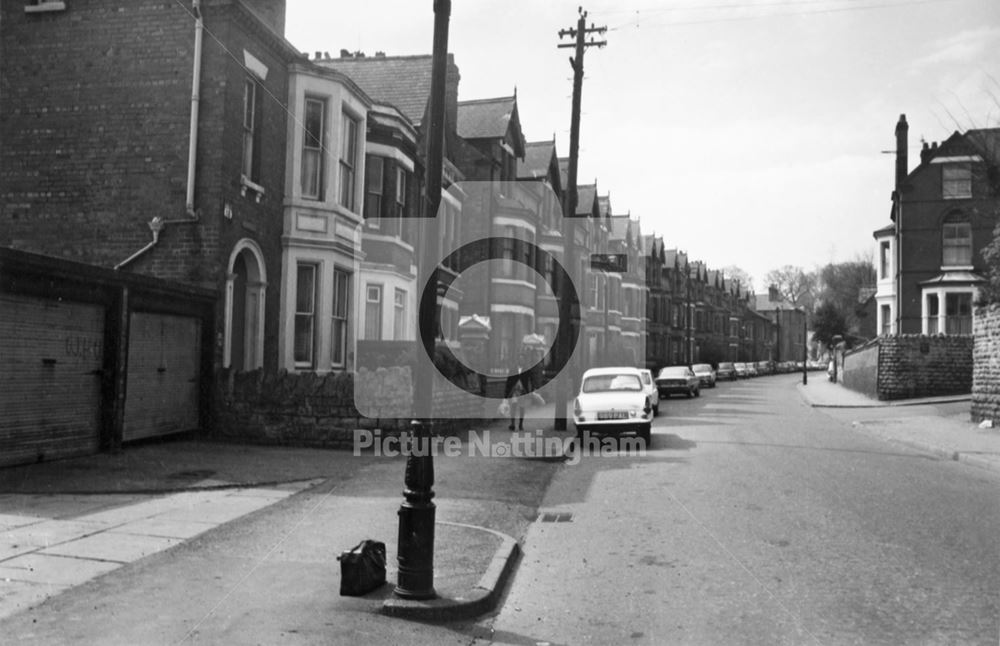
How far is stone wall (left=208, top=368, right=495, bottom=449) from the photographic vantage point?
1450 centimetres

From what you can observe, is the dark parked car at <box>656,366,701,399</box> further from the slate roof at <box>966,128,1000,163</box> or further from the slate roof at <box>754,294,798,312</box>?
the slate roof at <box>754,294,798,312</box>

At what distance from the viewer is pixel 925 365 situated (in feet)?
104

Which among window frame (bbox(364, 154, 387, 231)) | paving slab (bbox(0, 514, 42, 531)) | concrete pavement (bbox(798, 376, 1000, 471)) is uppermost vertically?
window frame (bbox(364, 154, 387, 231))

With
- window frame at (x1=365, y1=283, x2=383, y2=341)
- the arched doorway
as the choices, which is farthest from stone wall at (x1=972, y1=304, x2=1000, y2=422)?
the arched doorway

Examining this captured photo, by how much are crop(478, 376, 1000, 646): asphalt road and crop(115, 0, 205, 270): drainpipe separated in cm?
827

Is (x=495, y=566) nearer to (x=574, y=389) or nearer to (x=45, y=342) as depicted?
(x=45, y=342)

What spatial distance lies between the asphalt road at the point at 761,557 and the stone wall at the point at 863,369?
72.9ft

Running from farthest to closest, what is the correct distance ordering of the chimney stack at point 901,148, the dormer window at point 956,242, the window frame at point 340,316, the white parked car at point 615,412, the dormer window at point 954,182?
1. the chimney stack at point 901,148
2. the dormer window at point 954,182
3. the dormer window at point 956,242
4. the window frame at point 340,316
5. the white parked car at point 615,412

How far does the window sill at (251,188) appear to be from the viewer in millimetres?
15656

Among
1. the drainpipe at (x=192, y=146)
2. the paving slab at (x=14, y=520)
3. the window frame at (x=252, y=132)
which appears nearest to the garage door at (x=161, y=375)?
the drainpipe at (x=192, y=146)

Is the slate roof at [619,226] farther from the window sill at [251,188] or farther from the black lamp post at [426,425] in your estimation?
the black lamp post at [426,425]

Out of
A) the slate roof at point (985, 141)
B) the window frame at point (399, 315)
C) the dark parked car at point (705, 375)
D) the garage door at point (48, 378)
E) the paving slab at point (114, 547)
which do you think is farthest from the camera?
the dark parked car at point (705, 375)

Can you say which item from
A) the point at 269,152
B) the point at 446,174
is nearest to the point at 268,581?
the point at 269,152

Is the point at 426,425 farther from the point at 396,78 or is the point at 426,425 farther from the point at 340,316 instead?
the point at 396,78
